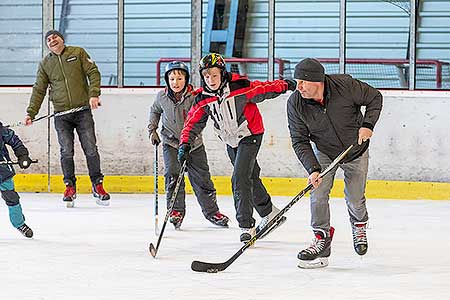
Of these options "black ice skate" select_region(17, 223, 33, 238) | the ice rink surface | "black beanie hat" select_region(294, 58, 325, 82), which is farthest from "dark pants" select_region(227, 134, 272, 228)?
"black ice skate" select_region(17, 223, 33, 238)

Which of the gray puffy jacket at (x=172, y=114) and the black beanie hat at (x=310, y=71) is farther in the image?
the gray puffy jacket at (x=172, y=114)

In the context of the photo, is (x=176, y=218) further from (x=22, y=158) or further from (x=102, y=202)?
(x=102, y=202)

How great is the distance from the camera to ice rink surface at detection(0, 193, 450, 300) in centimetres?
391

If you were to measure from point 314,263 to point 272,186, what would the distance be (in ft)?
13.1

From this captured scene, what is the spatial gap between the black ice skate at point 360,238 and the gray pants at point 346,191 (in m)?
0.06

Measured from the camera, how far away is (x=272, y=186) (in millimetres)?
8523

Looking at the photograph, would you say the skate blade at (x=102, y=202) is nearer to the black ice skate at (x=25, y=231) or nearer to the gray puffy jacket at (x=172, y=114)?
the gray puffy jacket at (x=172, y=114)

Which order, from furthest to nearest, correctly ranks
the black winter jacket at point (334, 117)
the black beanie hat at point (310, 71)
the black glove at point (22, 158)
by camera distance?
the black glove at point (22, 158) → the black winter jacket at point (334, 117) → the black beanie hat at point (310, 71)

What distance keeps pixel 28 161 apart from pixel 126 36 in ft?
14.4

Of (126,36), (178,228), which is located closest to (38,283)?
(178,228)

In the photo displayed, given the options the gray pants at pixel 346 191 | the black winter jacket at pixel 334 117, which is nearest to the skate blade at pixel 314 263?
the gray pants at pixel 346 191

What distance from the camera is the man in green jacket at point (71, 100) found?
755 cm

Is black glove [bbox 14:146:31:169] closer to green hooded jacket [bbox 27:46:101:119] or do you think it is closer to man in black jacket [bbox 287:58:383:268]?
man in black jacket [bbox 287:58:383:268]

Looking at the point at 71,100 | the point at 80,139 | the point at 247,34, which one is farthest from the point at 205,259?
the point at 247,34
